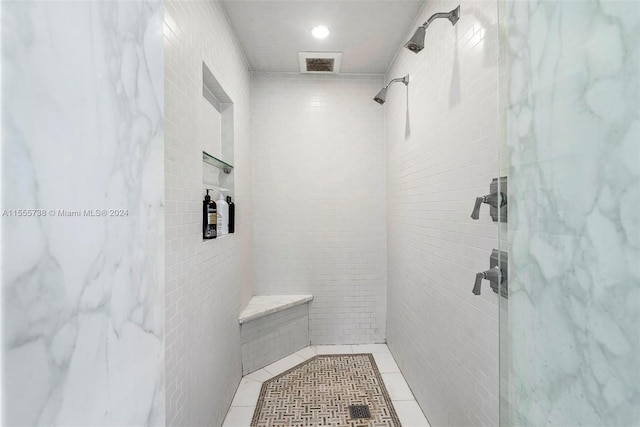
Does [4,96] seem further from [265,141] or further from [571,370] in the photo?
[265,141]

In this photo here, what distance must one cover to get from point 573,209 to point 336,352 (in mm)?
2334

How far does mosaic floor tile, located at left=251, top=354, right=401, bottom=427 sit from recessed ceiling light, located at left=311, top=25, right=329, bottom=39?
2.45m

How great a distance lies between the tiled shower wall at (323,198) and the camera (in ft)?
8.61

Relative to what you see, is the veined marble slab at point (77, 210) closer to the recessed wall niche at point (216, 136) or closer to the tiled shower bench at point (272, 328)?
the recessed wall niche at point (216, 136)

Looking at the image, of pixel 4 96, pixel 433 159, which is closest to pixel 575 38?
pixel 4 96

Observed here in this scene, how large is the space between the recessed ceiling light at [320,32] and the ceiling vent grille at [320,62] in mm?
219

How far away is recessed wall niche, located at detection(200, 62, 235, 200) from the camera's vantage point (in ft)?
5.66

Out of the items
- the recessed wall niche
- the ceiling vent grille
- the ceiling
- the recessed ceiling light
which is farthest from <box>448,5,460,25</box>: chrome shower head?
the recessed wall niche

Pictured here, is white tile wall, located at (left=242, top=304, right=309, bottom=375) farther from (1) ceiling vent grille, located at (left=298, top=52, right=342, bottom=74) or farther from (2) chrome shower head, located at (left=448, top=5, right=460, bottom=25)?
(2) chrome shower head, located at (left=448, top=5, right=460, bottom=25)

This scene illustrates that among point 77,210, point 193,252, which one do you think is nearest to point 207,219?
point 193,252

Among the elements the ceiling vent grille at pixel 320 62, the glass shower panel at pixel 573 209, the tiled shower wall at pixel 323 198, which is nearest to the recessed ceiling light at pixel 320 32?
the ceiling vent grille at pixel 320 62

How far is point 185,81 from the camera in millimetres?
1251

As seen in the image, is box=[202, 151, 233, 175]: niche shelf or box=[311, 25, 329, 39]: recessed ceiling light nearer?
box=[202, 151, 233, 175]: niche shelf

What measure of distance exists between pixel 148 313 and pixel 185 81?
1002 millimetres
